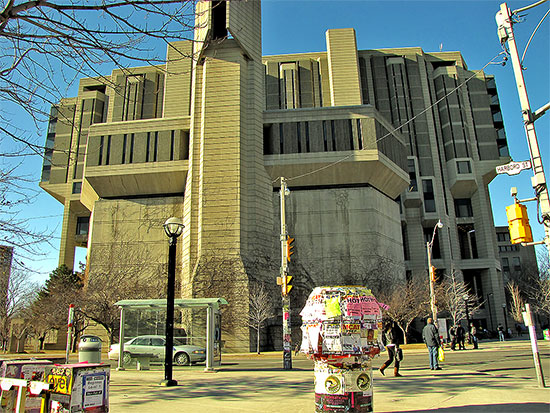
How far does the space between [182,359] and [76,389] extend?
1403 centimetres

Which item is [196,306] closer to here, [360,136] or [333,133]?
[333,133]

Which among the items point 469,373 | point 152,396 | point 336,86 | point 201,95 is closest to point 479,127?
point 336,86

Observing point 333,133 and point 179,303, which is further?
point 333,133

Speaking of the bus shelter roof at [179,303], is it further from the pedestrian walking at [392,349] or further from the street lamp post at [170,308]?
the pedestrian walking at [392,349]

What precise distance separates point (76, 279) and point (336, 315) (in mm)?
60544

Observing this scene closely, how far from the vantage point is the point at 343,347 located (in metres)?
6.42

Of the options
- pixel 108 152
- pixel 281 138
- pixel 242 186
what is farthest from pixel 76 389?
pixel 108 152

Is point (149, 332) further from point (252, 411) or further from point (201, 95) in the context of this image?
point (201, 95)

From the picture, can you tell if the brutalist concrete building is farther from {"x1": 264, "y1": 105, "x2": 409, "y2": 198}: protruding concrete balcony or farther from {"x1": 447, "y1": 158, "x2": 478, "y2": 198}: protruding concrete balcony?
{"x1": 447, "y1": 158, "x2": 478, "y2": 198}: protruding concrete balcony

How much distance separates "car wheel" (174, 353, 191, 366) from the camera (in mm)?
19094

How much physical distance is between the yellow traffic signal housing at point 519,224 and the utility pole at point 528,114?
0.48 meters

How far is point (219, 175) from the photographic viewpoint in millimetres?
43438

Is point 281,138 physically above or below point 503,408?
above

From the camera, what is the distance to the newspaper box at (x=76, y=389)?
5.84 meters
